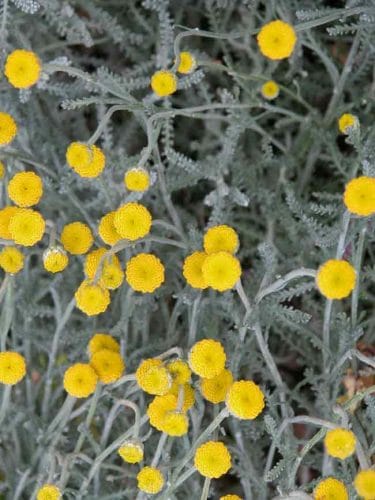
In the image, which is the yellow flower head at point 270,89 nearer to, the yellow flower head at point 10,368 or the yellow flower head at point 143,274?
the yellow flower head at point 143,274

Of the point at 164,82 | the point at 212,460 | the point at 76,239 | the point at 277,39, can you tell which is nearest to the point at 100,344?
the point at 76,239

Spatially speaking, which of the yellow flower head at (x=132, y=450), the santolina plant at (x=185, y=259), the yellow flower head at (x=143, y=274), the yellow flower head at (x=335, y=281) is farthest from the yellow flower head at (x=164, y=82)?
the yellow flower head at (x=132, y=450)

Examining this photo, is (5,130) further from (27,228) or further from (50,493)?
(50,493)

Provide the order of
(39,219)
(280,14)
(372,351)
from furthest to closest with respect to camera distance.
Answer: (372,351)
(280,14)
(39,219)

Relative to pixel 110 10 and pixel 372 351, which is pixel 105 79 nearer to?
pixel 110 10

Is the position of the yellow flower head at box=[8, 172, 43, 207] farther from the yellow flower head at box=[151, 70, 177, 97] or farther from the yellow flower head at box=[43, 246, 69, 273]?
the yellow flower head at box=[151, 70, 177, 97]

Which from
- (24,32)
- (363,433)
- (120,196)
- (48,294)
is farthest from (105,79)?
(363,433)
